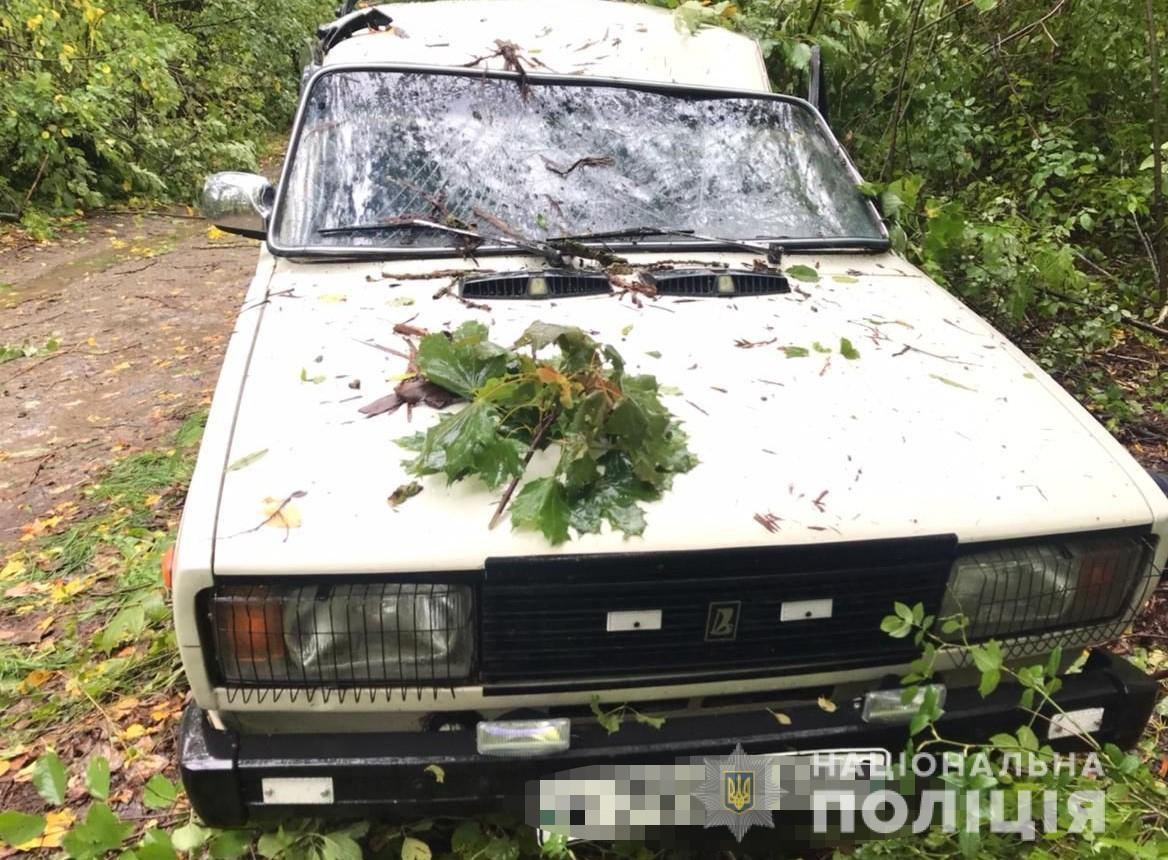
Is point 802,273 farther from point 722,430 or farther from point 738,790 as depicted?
point 738,790

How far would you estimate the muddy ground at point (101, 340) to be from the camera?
4730mm

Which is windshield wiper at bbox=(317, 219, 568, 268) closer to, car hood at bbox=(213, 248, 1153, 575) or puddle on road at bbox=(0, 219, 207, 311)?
car hood at bbox=(213, 248, 1153, 575)

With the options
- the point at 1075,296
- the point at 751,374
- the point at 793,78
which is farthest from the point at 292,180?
the point at 1075,296

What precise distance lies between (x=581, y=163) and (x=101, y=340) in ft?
16.1

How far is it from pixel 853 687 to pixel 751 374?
0.86 m

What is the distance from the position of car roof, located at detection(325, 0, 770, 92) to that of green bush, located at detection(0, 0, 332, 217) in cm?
725

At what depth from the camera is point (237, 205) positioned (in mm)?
3113

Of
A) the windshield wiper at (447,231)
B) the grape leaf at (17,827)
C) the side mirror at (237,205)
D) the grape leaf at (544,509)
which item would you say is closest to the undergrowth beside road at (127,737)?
the grape leaf at (17,827)

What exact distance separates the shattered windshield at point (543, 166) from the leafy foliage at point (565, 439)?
975 mm

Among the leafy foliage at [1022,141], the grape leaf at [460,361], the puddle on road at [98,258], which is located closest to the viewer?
the grape leaf at [460,361]

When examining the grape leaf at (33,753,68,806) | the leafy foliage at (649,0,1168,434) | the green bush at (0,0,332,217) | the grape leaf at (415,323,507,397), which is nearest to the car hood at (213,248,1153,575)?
the grape leaf at (415,323,507,397)

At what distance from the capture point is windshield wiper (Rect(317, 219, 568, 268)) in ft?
9.49

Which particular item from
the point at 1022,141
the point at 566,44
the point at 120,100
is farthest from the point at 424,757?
the point at 120,100

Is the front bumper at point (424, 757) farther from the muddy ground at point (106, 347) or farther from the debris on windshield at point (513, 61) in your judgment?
the muddy ground at point (106, 347)
